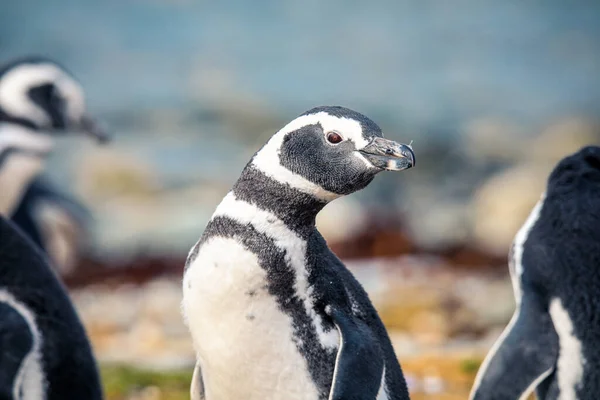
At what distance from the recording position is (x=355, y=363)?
2.14 meters

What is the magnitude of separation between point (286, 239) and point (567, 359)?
0.83m

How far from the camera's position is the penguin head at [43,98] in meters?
5.03

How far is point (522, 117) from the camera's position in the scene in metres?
13.7

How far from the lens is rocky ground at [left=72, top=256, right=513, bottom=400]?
423 centimetres

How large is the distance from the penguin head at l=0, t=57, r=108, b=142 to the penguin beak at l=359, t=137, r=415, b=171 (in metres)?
3.13

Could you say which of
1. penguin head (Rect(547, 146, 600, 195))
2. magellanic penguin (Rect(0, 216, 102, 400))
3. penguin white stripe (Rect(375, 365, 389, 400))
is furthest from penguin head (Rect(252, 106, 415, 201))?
penguin head (Rect(547, 146, 600, 195))

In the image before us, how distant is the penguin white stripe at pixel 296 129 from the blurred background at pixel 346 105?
2.65 m

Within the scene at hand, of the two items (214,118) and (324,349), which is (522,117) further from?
(324,349)

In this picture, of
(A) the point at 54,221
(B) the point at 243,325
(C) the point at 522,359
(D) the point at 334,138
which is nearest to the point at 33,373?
(B) the point at 243,325

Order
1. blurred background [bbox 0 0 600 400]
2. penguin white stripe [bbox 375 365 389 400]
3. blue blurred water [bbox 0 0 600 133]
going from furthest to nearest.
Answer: blue blurred water [bbox 0 0 600 133] < blurred background [bbox 0 0 600 400] < penguin white stripe [bbox 375 365 389 400]

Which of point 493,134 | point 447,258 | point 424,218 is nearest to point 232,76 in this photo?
point 493,134

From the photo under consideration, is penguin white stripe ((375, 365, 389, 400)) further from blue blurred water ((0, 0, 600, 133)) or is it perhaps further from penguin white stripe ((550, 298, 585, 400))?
blue blurred water ((0, 0, 600, 133))

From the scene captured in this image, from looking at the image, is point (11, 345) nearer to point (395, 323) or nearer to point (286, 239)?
point (286, 239)

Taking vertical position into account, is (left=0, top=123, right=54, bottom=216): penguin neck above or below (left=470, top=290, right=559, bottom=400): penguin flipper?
below
